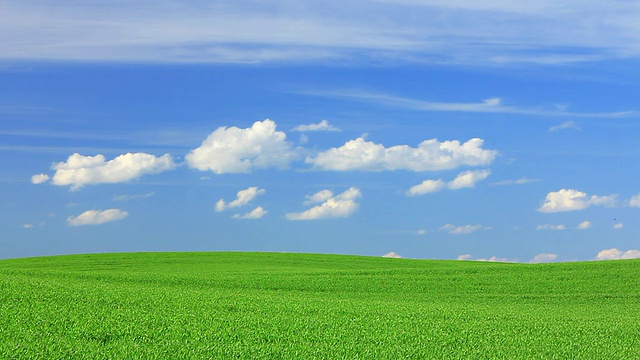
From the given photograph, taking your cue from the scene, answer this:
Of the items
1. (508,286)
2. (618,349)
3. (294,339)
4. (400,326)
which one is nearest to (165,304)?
(294,339)

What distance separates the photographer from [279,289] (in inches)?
901

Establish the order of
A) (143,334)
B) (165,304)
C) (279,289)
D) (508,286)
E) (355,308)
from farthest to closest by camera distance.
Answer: (508,286) < (279,289) < (355,308) < (165,304) < (143,334)

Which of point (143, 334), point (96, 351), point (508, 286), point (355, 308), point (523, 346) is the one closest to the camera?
point (96, 351)

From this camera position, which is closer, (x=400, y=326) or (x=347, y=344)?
(x=347, y=344)

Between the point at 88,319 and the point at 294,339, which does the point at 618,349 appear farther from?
the point at 88,319

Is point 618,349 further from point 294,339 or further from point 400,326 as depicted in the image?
point 294,339

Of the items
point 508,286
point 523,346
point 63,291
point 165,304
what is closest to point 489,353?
point 523,346

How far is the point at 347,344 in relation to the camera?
10430 millimetres

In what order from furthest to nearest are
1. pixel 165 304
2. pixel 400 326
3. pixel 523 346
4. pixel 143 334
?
pixel 165 304, pixel 400 326, pixel 523 346, pixel 143 334

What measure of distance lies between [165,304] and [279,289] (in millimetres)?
9828

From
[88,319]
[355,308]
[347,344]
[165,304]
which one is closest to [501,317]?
[355,308]

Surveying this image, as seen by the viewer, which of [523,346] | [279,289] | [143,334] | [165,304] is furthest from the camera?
[279,289]

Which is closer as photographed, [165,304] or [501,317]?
[165,304]

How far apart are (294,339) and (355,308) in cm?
401
